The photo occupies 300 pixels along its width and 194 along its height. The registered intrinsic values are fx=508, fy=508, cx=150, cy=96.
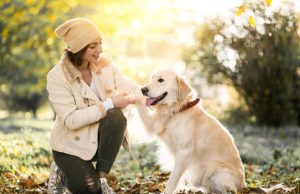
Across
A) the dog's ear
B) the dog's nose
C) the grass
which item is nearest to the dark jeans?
the dog's nose

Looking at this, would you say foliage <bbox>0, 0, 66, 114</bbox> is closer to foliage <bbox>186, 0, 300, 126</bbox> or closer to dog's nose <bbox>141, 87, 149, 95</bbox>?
foliage <bbox>186, 0, 300, 126</bbox>

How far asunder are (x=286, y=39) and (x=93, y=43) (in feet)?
24.2

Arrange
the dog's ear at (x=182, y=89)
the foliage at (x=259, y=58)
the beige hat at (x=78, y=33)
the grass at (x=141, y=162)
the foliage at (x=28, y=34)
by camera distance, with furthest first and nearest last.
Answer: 1. the foliage at (x=259, y=58)
2. the foliage at (x=28, y=34)
3. the grass at (x=141, y=162)
4. the dog's ear at (x=182, y=89)
5. the beige hat at (x=78, y=33)

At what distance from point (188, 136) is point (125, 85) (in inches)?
30.9

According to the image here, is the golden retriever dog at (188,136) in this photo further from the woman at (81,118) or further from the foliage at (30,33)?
the foliage at (30,33)

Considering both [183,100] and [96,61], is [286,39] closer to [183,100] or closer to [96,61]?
[183,100]

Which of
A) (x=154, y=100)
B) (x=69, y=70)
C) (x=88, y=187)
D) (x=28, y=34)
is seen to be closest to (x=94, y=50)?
(x=69, y=70)

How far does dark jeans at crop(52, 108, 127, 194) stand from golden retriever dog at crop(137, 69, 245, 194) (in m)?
0.55

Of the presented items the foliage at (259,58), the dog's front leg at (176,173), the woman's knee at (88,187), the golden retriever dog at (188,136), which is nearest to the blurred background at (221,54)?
the foliage at (259,58)

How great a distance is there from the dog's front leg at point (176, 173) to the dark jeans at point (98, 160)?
624 millimetres

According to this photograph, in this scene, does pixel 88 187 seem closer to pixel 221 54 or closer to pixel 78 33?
pixel 78 33

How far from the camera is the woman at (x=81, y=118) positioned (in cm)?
433

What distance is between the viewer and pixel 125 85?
194 inches

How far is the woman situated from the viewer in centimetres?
433
